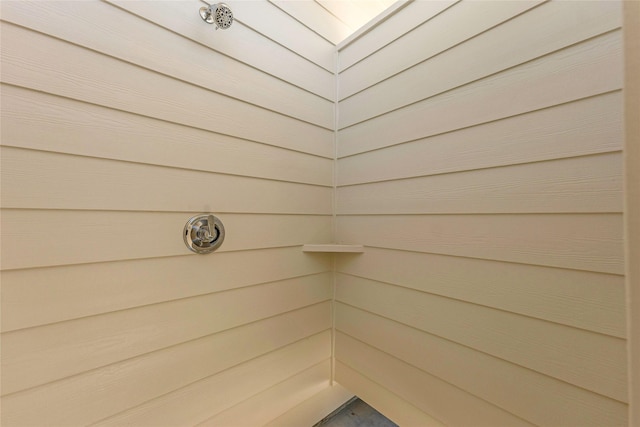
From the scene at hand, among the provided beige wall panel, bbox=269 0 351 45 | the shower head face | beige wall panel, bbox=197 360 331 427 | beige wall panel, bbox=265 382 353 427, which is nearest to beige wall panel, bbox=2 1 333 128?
the shower head face

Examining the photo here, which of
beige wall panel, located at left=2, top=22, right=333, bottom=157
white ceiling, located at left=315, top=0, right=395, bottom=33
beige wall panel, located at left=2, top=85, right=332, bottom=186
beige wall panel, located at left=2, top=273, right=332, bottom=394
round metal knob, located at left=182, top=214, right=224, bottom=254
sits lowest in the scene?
beige wall panel, located at left=2, top=273, right=332, bottom=394

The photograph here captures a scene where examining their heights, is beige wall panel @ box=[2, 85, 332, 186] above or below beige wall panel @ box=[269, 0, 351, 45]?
below

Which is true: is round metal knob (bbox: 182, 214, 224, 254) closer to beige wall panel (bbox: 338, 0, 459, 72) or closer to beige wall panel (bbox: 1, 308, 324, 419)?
beige wall panel (bbox: 1, 308, 324, 419)

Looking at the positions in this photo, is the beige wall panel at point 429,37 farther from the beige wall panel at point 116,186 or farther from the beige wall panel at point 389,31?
the beige wall panel at point 116,186

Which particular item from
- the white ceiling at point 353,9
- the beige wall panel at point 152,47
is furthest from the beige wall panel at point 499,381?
the white ceiling at point 353,9

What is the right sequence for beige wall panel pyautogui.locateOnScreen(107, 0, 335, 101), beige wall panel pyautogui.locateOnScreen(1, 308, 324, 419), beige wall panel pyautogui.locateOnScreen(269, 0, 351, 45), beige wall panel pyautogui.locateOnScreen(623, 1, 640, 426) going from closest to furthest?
1. beige wall panel pyautogui.locateOnScreen(623, 1, 640, 426)
2. beige wall panel pyautogui.locateOnScreen(1, 308, 324, 419)
3. beige wall panel pyautogui.locateOnScreen(107, 0, 335, 101)
4. beige wall panel pyautogui.locateOnScreen(269, 0, 351, 45)

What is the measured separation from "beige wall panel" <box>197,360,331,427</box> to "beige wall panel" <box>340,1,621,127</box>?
1.52 meters

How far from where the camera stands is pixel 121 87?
2.69 feet

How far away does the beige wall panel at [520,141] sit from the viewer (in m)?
0.68

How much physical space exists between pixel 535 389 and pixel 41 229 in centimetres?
163

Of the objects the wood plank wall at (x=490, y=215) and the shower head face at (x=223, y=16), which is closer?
the wood plank wall at (x=490, y=215)

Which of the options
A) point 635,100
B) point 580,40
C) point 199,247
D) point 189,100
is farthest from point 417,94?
point 199,247

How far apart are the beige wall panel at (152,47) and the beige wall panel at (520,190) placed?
2.47ft

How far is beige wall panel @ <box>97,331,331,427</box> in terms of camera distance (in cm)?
90
